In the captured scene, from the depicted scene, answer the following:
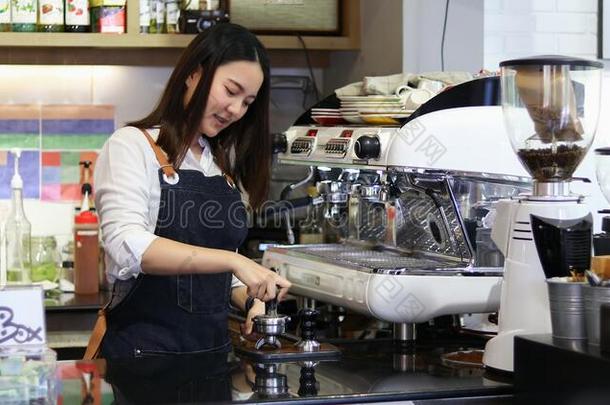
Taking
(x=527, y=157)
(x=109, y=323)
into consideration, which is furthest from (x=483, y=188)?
(x=109, y=323)

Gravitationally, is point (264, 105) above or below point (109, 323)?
above

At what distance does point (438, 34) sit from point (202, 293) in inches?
53.9

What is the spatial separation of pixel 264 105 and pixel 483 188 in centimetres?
54

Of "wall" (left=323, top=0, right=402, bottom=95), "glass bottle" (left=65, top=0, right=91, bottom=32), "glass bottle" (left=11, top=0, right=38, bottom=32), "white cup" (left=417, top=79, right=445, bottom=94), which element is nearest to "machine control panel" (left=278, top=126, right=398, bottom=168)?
"white cup" (left=417, top=79, right=445, bottom=94)

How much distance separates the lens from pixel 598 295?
2023 millimetres

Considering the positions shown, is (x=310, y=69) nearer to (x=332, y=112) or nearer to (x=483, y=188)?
(x=332, y=112)

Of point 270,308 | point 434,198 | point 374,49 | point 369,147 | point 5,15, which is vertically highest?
point 5,15

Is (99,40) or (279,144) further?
(99,40)

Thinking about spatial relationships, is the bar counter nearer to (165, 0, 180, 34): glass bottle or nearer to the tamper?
the tamper

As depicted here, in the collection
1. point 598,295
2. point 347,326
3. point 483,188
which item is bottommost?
point 347,326

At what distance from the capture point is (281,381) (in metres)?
2.26

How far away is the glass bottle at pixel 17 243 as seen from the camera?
4000 mm

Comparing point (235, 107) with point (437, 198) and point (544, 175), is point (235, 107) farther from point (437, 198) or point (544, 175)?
point (544, 175)

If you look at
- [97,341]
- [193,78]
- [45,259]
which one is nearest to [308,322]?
[97,341]
